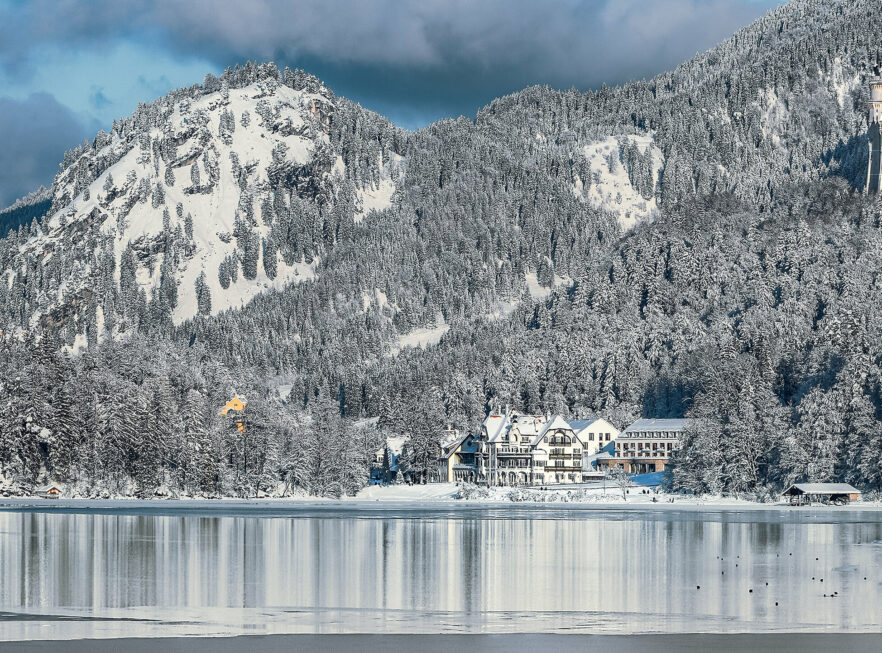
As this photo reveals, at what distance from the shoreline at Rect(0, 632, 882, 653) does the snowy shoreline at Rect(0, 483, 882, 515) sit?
243ft

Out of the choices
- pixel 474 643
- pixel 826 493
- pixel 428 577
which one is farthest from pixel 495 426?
pixel 474 643

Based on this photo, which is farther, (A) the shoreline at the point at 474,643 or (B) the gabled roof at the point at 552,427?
(B) the gabled roof at the point at 552,427

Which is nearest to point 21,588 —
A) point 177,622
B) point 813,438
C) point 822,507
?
point 177,622

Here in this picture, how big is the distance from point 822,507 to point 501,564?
68688 millimetres

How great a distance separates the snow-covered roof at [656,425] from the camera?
6742 inches

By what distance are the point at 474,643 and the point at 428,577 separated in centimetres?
1800

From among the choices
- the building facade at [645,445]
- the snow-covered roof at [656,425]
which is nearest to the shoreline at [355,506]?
the building facade at [645,445]

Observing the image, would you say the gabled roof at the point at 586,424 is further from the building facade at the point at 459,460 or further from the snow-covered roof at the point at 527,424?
the building facade at the point at 459,460

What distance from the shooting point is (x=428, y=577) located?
5212cm

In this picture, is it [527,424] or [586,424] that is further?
[586,424]

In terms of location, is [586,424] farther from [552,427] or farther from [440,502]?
[440,502]

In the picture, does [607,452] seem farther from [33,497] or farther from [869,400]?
[33,497]

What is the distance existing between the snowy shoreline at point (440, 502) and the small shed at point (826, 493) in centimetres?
142

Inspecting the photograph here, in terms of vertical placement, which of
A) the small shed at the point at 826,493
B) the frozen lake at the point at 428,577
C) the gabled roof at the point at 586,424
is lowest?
the small shed at the point at 826,493
